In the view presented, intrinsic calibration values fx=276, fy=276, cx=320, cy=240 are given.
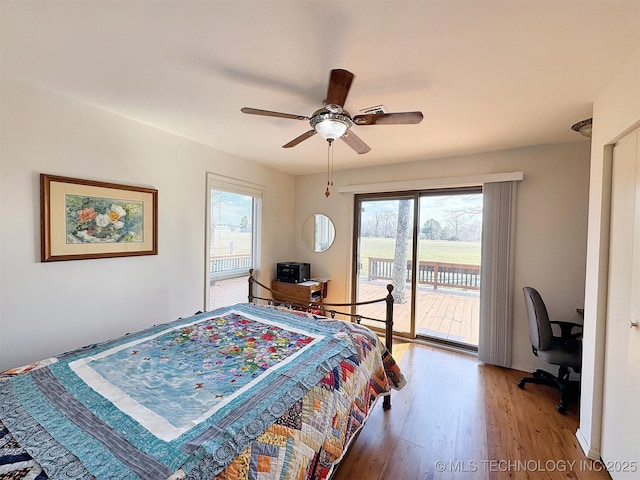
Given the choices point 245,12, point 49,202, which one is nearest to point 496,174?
Answer: point 245,12

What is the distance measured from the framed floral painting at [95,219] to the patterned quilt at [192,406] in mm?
849

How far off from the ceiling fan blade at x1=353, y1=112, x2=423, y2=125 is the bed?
57.4 inches

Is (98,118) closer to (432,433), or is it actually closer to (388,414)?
(388,414)

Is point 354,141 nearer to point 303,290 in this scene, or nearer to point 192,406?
point 192,406

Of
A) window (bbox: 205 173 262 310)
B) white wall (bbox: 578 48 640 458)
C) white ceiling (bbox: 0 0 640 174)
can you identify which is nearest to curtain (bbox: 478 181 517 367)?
white ceiling (bbox: 0 0 640 174)

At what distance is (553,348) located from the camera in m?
2.41

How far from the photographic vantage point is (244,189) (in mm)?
3594

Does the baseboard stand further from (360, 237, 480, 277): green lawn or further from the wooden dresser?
the wooden dresser

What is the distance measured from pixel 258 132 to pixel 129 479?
2537 millimetres

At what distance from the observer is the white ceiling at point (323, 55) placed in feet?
4.00

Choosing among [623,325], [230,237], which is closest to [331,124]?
[623,325]

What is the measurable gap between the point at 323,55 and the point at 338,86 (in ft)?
0.66

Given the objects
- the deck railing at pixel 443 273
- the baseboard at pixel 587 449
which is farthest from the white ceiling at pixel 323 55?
the baseboard at pixel 587 449

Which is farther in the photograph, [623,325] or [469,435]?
[469,435]
